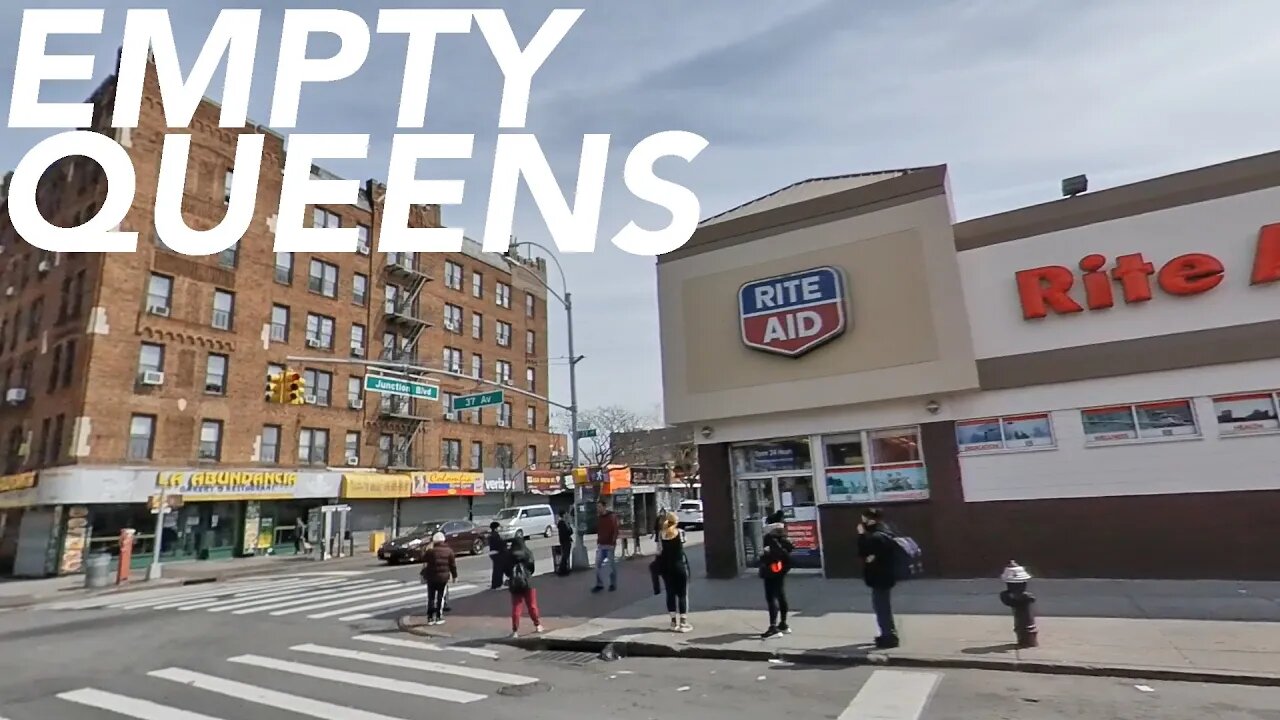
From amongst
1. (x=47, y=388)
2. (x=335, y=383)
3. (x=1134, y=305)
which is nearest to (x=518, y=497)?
(x=335, y=383)

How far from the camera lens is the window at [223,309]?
32.5 m

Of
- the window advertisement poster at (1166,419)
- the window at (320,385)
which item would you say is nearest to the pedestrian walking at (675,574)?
the window advertisement poster at (1166,419)

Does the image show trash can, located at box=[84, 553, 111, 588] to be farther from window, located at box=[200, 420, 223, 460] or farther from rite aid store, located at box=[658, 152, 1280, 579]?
rite aid store, located at box=[658, 152, 1280, 579]

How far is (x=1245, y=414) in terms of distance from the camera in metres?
11.9

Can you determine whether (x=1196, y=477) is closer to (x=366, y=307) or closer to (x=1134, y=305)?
(x=1134, y=305)

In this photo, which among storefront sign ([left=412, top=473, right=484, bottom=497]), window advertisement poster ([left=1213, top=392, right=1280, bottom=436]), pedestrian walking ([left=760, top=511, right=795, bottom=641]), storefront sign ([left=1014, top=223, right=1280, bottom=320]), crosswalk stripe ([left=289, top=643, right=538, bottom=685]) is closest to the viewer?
crosswalk stripe ([left=289, top=643, right=538, bottom=685])

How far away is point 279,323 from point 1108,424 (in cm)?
3466

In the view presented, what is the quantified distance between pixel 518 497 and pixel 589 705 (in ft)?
140

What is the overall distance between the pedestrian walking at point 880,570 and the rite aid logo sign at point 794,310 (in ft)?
20.8

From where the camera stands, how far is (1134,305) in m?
12.8

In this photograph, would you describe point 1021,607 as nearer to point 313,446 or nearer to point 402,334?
point 313,446

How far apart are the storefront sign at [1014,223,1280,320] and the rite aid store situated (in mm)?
34

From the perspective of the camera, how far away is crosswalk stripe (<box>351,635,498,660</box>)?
10.3 metres

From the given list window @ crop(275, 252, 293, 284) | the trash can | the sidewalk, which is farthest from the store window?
window @ crop(275, 252, 293, 284)
